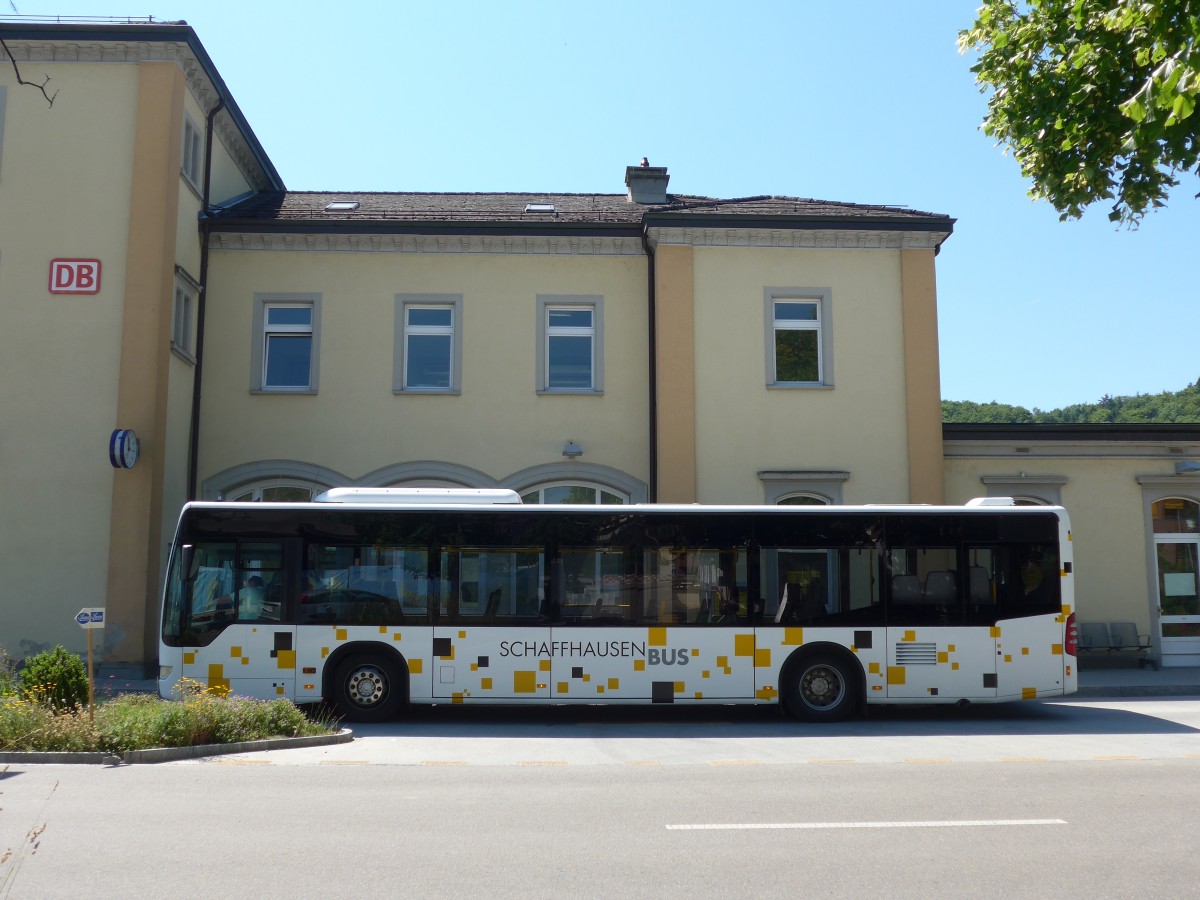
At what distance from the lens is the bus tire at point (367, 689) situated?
13203 mm

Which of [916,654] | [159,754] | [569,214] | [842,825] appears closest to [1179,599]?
[916,654]

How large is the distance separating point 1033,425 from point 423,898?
56.0 ft

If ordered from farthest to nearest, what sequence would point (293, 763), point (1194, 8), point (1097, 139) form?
1. point (1097, 139)
2. point (293, 763)
3. point (1194, 8)

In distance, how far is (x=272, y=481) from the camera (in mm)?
19344

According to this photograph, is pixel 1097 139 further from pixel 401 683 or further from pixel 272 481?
pixel 272 481

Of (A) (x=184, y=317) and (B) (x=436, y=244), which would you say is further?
(B) (x=436, y=244)

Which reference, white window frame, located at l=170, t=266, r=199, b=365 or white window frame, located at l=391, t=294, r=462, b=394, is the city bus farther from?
white window frame, located at l=391, t=294, r=462, b=394

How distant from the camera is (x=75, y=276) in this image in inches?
687

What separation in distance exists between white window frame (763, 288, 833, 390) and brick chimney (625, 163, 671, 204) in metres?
4.07

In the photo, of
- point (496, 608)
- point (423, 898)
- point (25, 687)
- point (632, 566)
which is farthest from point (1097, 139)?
point (25, 687)

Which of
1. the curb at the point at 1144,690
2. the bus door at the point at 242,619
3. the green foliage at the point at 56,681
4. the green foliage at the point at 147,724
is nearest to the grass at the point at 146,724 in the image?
the green foliage at the point at 147,724

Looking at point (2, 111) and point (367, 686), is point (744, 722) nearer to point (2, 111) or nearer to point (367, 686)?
point (367, 686)

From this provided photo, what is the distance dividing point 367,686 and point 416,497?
7.73 ft

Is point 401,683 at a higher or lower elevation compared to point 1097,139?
lower
